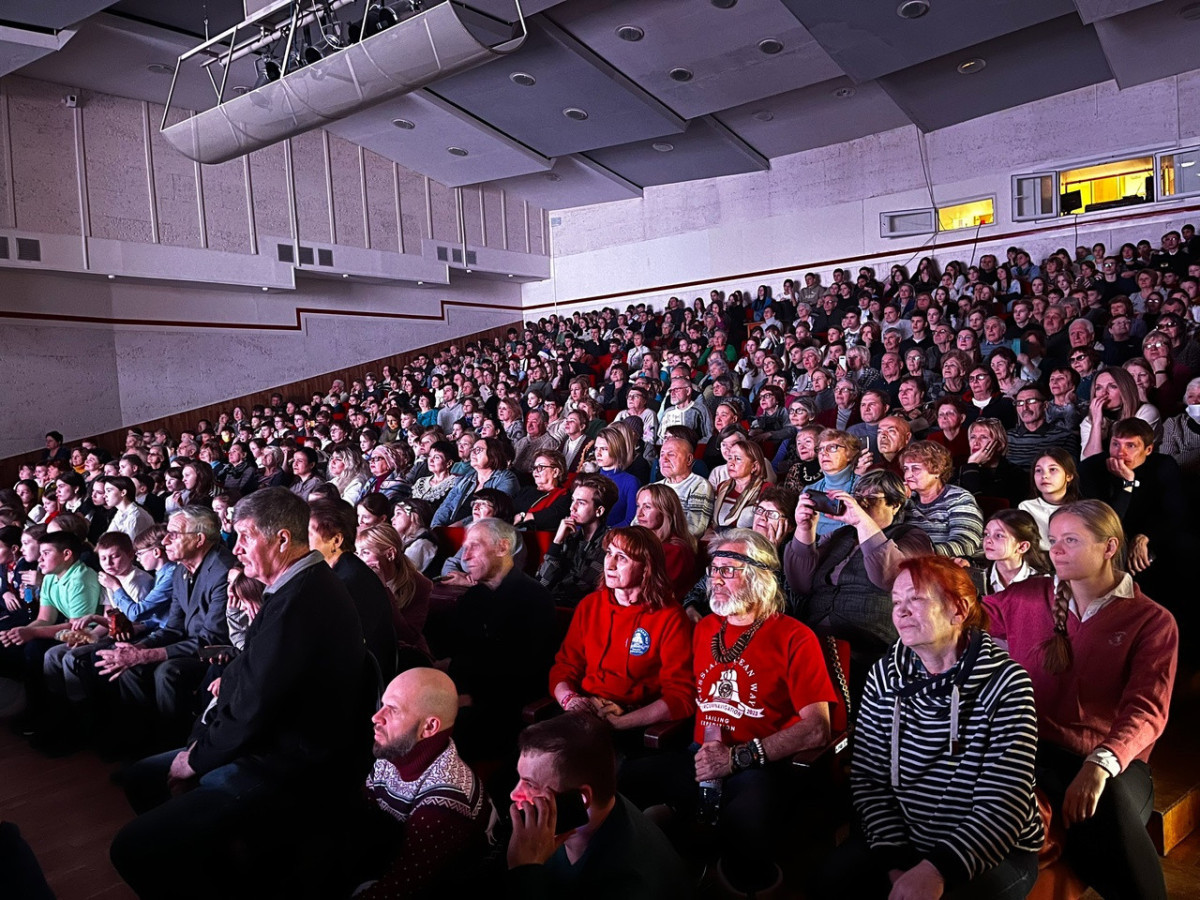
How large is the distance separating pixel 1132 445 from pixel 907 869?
1.47 m

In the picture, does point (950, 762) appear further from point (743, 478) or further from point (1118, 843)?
point (743, 478)

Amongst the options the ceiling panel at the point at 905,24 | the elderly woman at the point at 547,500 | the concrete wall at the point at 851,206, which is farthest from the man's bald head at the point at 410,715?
the concrete wall at the point at 851,206

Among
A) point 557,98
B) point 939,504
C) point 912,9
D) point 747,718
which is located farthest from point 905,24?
point 747,718

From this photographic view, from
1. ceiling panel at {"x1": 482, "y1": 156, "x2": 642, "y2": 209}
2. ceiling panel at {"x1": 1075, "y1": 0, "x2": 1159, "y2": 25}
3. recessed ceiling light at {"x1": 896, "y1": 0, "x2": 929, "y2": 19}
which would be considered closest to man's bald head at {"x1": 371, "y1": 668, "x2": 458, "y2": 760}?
recessed ceiling light at {"x1": 896, "y1": 0, "x2": 929, "y2": 19}

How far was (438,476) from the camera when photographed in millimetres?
3510

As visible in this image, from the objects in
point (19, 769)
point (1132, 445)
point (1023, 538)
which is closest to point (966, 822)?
point (1023, 538)

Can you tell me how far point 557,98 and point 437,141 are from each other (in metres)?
1.79

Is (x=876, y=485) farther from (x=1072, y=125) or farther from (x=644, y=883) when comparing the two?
(x=1072, y=125)

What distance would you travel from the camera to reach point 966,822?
1009 millimetres

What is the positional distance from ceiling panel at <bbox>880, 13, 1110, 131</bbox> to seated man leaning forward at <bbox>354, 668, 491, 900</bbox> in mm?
6491

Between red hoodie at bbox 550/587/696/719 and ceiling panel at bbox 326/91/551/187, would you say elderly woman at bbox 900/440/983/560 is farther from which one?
ceiling panel at bbox 326/91/551/187

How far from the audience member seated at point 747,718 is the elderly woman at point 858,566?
0.25m

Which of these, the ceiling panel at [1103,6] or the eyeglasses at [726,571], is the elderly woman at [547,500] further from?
the ceiling panel at [1103,6]

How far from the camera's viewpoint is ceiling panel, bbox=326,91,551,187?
7.20 metres
